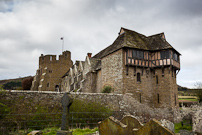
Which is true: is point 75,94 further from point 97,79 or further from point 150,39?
point 150,39

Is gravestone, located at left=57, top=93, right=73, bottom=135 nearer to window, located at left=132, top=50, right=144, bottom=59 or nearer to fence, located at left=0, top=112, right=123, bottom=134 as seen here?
fence, located at left=0, top=112, right=123, bottom=134

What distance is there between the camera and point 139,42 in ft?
73.2

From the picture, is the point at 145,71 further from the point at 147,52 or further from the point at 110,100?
the point at 110,100

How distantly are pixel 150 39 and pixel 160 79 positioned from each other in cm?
734

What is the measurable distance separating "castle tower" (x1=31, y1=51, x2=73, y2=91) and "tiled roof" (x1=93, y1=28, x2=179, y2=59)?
28.2 metres

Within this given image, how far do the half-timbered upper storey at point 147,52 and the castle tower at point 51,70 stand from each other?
96.0 feet

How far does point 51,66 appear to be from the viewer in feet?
153

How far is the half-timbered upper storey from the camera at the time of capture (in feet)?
66.3

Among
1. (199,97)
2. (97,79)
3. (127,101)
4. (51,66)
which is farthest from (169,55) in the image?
(51,66)

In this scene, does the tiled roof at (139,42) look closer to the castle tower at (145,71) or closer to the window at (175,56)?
the castle tower at (145,71)

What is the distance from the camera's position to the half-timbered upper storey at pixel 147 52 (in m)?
20.2

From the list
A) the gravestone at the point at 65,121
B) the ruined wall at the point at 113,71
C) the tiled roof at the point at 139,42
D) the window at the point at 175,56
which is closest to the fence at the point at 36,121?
the gravestone at the point at 65,121

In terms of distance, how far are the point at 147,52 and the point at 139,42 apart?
1978mm

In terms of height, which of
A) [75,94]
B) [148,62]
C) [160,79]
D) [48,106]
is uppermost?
[148,62]
